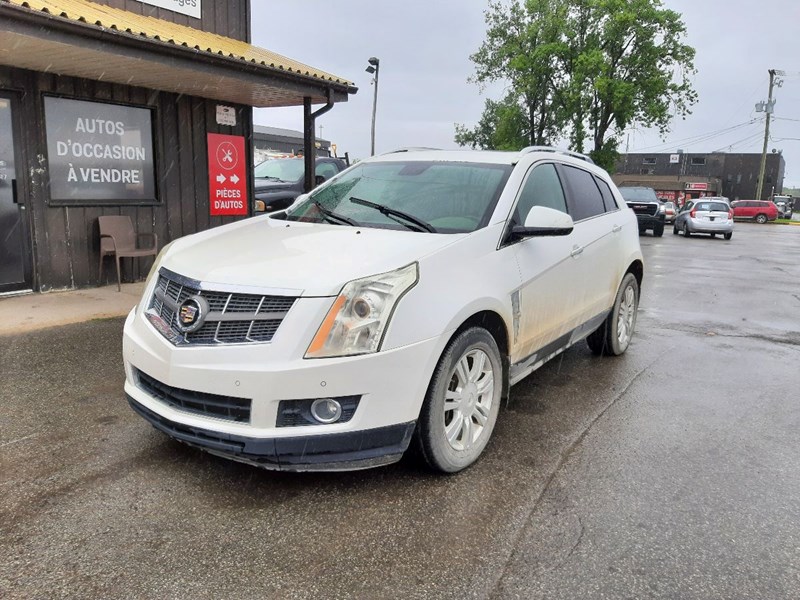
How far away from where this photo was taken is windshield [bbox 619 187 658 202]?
77.8 feet

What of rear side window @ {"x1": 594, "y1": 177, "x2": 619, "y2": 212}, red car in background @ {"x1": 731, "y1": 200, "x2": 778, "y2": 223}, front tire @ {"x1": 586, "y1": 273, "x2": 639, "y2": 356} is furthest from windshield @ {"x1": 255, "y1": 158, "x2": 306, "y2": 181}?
red car in background @ {"x1": 731, "y1": 200, "x2": 778, "y2": 223}

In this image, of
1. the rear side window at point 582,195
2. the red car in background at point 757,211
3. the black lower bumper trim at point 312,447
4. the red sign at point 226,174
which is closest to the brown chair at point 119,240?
the red sign at point 226,174

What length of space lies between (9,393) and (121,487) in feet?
6.18

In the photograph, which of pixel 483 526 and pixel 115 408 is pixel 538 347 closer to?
pixel 483 526

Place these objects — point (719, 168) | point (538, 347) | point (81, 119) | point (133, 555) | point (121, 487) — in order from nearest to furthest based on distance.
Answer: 1. point (133, 555)
2. point (121, 487)
3. point (538, 347)
4. point (81, 119)
5. point (719, 168)

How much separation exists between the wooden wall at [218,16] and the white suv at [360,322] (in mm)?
6288

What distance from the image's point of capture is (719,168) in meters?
75.3

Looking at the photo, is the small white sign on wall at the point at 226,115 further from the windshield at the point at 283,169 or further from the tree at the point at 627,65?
the tree at the point at 627,65

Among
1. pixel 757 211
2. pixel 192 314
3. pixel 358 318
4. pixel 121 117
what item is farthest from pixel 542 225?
pixel 757 211

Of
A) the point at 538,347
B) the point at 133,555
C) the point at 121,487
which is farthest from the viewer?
the point at 538,347

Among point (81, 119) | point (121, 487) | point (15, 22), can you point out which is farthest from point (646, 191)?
point (121, 487)

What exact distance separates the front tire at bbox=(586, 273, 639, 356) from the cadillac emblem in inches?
147

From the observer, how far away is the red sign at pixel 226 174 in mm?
9828

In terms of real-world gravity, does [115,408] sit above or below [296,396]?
below
